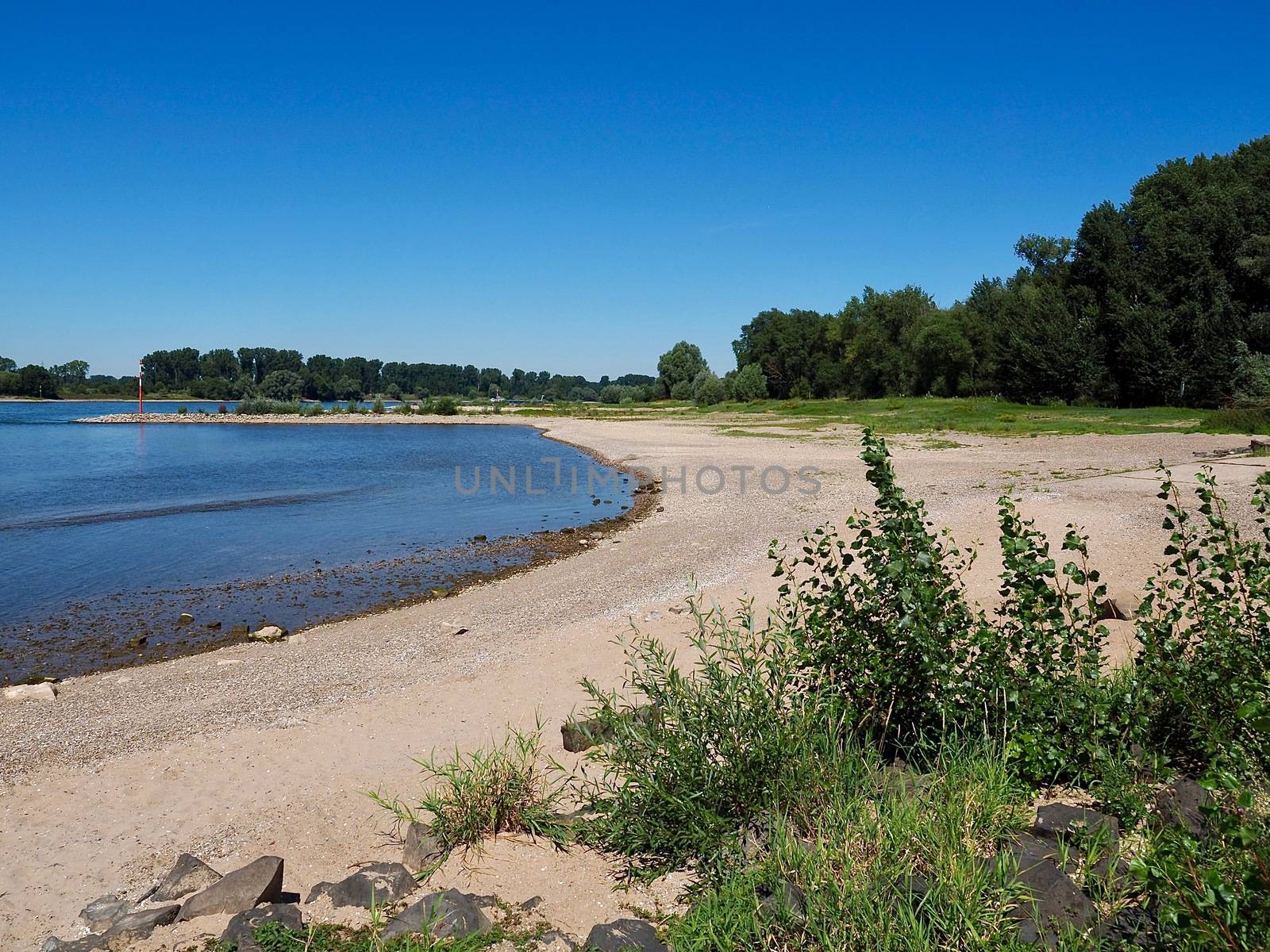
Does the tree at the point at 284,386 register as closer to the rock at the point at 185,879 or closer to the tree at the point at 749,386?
the tree at the point at 749,386

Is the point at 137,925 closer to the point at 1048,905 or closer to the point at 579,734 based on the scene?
the point at 579,734

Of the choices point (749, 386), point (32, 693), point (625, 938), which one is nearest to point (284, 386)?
point (749, 386)

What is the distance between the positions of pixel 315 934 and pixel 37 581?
14.2 m

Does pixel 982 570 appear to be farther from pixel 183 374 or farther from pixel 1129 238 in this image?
pixel 183 374

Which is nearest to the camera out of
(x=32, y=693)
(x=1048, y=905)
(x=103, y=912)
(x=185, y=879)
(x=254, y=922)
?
(x=1048, y=905)

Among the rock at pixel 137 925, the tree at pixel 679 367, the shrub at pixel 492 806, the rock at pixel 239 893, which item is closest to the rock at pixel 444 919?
the shrub at pixel 492 806

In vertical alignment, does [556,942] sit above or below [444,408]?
below

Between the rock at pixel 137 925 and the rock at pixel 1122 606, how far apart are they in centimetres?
781

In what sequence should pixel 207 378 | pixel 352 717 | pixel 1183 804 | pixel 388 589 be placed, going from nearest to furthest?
pixel 1183 804 → pixel 352 717 → pixel 388 589 → pixel 207 378

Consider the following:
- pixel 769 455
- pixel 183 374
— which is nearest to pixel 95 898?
pixel 769 455

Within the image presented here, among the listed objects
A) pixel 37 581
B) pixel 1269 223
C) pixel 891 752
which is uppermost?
pixel 1269 223

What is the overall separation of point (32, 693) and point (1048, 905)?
31.5 feet

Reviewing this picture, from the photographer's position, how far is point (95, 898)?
465 centimetres

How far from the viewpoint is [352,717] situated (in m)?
7.39
